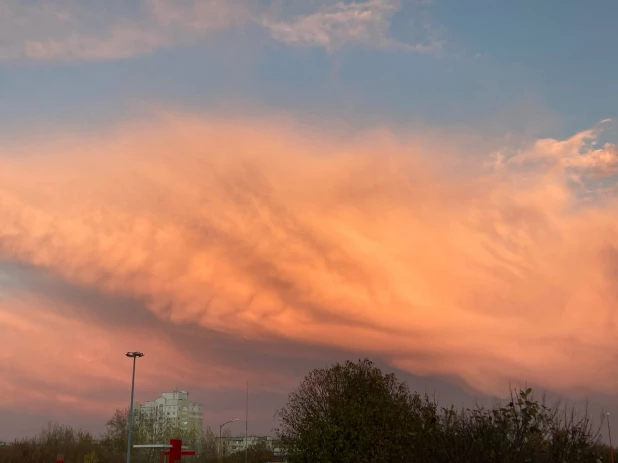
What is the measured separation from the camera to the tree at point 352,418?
44188mm

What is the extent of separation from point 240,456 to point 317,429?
78.5m

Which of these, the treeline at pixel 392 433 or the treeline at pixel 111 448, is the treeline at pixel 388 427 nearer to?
the treeline at pixel 392 433

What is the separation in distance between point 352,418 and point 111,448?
85372 millimetres

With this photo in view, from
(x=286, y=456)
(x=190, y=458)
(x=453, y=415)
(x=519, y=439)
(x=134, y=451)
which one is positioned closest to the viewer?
(x=519, y=439)

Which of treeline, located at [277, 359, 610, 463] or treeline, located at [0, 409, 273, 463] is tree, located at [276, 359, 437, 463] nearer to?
treeline, located at [277, 359, 610, 463]

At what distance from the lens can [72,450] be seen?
106 metres

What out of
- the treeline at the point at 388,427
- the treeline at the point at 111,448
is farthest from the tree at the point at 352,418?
the treeline at the point at 111,448

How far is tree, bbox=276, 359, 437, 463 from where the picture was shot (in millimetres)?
44188

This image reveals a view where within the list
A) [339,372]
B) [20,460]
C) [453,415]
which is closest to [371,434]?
[339,372]

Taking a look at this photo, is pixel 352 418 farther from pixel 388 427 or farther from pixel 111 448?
pixel 111 448

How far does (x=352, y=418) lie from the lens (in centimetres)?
4553

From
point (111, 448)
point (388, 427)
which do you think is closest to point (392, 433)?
point (388, 427)

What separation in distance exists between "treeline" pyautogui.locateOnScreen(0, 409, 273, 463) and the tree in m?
56.7

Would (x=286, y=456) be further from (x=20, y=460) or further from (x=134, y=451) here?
(x=134, y=451)
